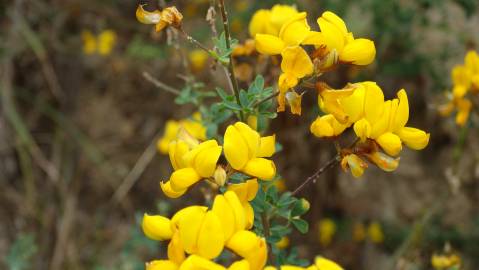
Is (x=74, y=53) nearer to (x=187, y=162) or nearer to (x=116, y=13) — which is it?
(x=116, y=13)

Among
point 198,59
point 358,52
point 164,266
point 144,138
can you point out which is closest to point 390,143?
point 358,52

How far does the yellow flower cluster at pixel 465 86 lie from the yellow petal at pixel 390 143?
845 mm

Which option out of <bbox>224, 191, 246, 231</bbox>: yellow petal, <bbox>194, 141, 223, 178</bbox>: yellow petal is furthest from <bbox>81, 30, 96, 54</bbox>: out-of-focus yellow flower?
<bbox>224, 191, 246, 231</bbox>: yellow petal

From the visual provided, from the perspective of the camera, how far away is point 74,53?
4465 mm

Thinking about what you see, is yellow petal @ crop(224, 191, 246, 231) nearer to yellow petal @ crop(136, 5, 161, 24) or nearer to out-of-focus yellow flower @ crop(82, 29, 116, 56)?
yellow petal @ crop(136, 5, 161, 24)

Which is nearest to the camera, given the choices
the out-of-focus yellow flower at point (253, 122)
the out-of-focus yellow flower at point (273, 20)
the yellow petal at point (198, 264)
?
the yellow petal at point (198, 264)

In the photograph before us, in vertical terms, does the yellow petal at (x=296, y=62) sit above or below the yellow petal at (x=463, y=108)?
above

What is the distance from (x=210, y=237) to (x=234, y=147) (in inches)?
8.8

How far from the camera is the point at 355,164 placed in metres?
1.43

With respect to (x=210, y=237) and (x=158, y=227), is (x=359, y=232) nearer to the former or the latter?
(x=158, y=227)

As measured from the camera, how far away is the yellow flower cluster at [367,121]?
4.66 feet

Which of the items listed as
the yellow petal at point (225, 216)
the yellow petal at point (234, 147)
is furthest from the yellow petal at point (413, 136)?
the yellow petal at point (225, 216)

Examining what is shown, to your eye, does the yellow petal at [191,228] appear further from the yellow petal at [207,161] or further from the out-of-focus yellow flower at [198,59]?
the out-of-focus yellow flower at [198,59]

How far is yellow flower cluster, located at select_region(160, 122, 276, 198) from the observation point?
1.37 metres
